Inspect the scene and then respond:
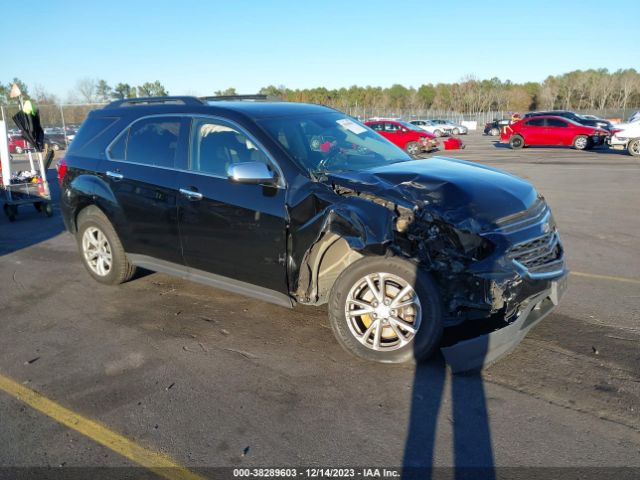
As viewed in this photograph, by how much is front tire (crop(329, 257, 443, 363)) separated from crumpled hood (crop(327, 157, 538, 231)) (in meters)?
0.46

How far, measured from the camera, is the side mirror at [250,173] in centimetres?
397

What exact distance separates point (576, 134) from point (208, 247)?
81.5 feet

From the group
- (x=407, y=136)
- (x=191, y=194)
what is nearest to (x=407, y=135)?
(x=407, y=136)

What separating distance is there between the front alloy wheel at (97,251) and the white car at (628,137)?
69.8ft

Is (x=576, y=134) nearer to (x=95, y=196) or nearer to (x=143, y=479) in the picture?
(x=95, y=196)

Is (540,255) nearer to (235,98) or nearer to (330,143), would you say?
(330,143)

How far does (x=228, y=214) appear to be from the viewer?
4.34 metres

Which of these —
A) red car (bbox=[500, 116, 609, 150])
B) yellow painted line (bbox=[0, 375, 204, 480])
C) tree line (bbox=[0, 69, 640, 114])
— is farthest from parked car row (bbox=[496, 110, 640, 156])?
tree line (bbox=[0, 69, 640, 114])

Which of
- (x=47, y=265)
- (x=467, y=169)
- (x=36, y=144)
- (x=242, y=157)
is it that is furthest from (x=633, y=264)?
(x=36, y=144)

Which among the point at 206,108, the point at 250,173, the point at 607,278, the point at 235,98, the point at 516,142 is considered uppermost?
the point at 235,98

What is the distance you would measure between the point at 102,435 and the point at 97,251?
3048 millimetres

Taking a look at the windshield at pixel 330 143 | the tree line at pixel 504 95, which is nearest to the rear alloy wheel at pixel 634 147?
the windshield at pixel 330 143

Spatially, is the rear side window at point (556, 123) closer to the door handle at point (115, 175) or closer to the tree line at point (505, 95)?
the door handle at point (115, 175)

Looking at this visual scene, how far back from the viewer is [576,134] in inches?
975
